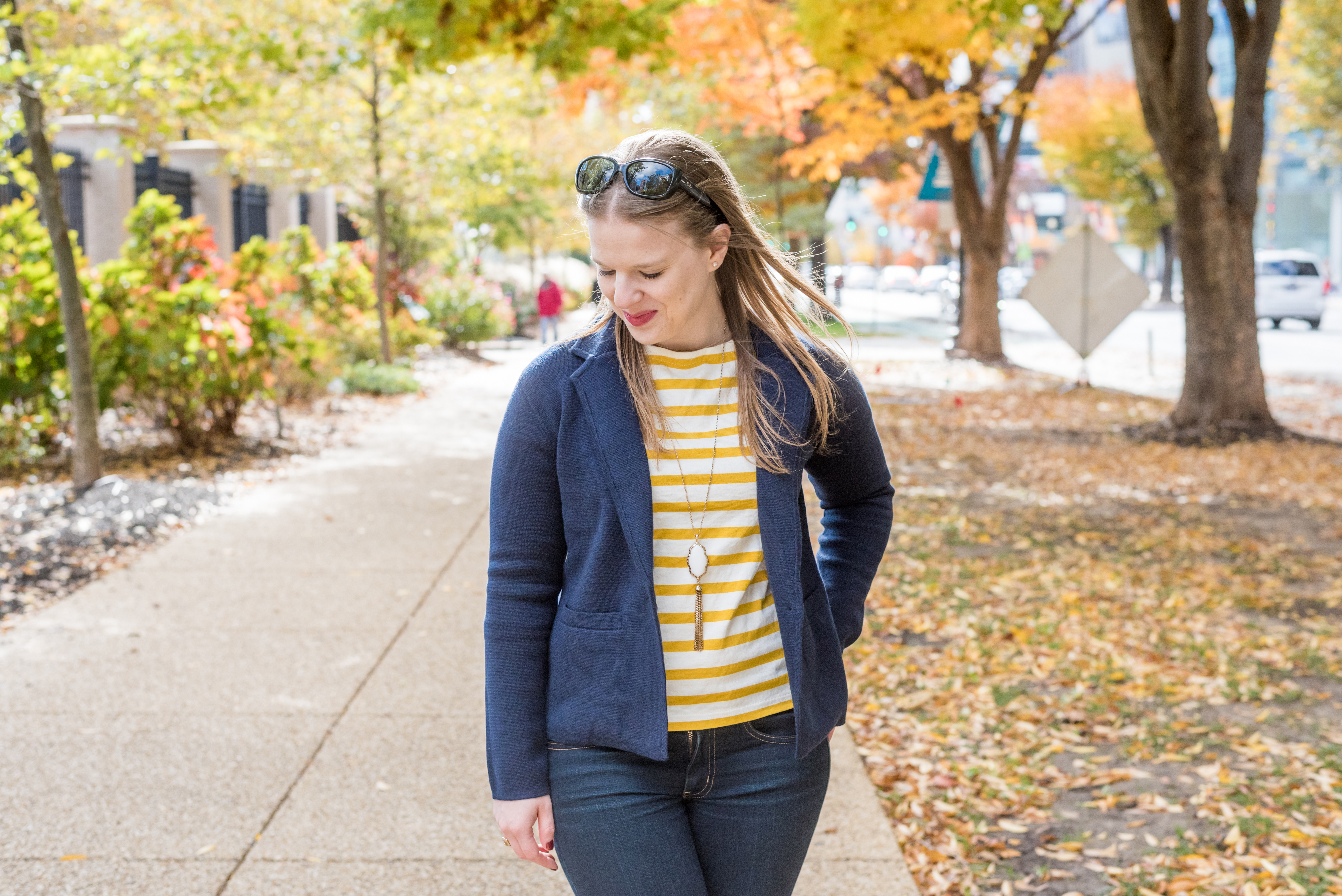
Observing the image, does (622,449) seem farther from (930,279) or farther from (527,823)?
(930,279)

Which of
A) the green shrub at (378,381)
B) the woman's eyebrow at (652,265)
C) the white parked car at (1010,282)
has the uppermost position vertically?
the white parked car at (1010,282)

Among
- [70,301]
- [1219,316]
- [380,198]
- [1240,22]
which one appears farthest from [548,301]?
[70,301]

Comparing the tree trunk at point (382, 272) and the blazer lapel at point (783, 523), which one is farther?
the tree trunk at point (382, 272)

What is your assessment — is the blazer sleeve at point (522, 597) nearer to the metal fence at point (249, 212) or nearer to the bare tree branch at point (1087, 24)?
the bare tree branch at point (1087, 24)

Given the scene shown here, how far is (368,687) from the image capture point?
16.5 ft

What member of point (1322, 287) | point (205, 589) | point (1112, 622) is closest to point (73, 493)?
point (205, 589)

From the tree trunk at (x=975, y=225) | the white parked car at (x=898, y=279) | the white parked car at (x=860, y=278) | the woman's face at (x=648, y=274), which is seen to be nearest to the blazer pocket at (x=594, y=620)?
the woman's face at (x=648, y=274)

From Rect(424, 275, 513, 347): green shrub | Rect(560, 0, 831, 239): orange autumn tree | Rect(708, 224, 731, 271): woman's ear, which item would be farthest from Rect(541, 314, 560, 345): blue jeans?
Rect(708, 224, 731, 271): woman's ear

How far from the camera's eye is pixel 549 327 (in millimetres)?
27422

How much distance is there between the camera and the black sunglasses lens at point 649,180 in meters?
1.88

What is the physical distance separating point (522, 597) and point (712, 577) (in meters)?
0.28

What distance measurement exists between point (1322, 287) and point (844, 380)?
102ft

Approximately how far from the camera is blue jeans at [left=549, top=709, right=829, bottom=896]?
1874 mm

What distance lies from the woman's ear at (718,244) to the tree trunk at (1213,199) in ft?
33.8
